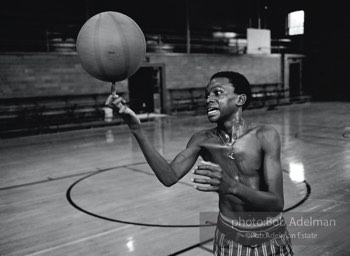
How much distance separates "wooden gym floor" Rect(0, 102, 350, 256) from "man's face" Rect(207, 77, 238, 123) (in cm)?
157

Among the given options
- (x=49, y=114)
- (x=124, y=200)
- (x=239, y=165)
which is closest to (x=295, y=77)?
(x=49, y=114)

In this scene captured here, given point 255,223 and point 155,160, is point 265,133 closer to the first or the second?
point 255,223

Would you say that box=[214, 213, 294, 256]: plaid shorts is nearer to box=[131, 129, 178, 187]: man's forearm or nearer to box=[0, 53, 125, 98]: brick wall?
box=[131, 129, 178, 187]: man's forearm

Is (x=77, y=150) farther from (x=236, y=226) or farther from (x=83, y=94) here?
(x=236, y=226)

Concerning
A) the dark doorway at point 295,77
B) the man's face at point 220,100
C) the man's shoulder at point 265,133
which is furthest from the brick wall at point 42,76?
the dark doorway at point 295,77

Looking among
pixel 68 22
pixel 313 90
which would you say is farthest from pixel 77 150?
pixel 313 90

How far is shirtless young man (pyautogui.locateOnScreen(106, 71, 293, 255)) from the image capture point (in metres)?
1.53

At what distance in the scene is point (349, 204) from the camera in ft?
12.7

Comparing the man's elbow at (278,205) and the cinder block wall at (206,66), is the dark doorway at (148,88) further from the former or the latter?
the man's elbow at (278,205)

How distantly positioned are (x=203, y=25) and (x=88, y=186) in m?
11.8

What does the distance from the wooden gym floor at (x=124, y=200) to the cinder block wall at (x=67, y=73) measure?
2.38 metres

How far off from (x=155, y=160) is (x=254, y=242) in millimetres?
518

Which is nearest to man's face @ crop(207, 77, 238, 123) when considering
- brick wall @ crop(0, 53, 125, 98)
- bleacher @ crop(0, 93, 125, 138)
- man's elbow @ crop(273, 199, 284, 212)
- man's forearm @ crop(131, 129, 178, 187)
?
man's forearm @ crop(131, 129, 178, 187)

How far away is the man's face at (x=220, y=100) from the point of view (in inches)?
63.6
